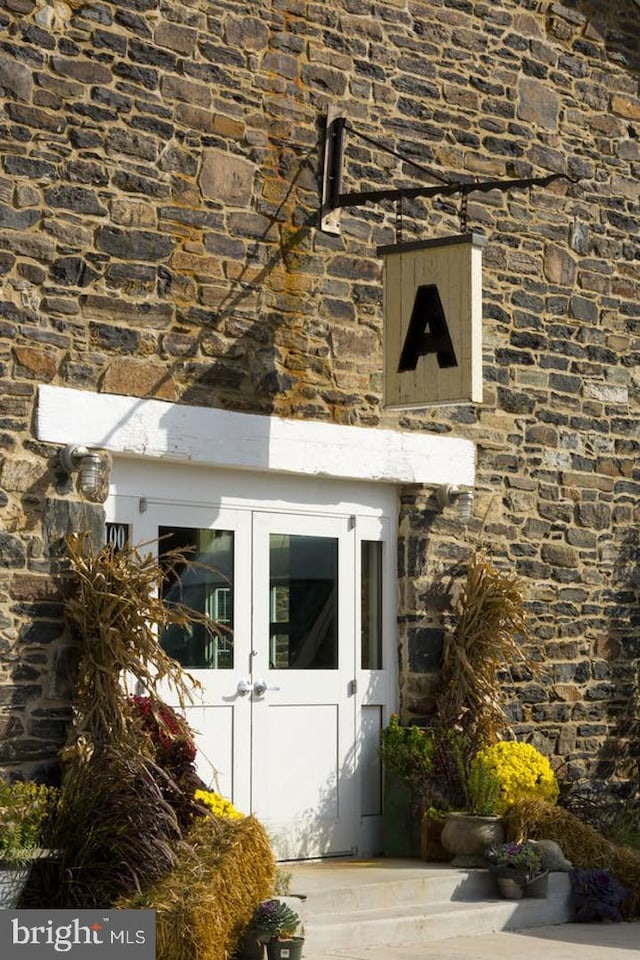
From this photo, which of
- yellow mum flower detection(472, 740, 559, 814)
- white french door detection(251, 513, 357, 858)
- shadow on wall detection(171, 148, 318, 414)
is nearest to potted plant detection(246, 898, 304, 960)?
white french door detection(251, 513, 357, 858)

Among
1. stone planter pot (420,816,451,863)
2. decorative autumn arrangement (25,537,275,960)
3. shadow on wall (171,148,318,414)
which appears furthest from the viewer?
stone planter pot (420,816,451,863)

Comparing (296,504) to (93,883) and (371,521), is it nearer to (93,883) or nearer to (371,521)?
(371,521)

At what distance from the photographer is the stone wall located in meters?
8.51

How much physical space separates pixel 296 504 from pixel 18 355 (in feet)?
6.82

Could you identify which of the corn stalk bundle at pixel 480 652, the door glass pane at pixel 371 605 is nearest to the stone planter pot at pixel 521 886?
the corn stalk bundle at pixel 480 652

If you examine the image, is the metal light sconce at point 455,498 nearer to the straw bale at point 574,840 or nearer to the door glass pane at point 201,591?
the door glass pane at point 201,591

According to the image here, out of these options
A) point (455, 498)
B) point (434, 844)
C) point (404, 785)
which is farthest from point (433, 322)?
point (434, 844)

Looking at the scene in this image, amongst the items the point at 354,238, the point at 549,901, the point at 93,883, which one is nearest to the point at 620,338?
the point at 354,238

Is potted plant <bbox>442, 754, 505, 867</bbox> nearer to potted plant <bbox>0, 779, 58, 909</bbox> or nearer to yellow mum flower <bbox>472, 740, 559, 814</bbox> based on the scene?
yellow mum flower <bbox>472, 740, 559, 814</bbox>

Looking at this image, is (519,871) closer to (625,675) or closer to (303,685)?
(303,685)

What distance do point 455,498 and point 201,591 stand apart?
192 centimetres

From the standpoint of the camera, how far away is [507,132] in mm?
10828

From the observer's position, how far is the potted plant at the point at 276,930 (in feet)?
24.0

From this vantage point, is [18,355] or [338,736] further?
[338,736]
